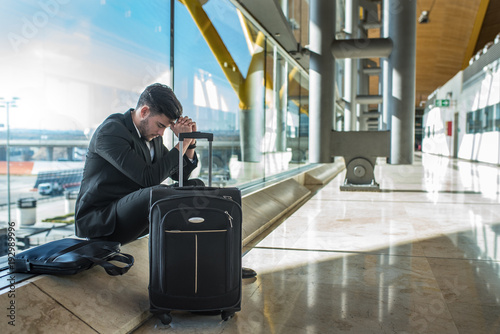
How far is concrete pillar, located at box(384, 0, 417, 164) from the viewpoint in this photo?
23.8 feet

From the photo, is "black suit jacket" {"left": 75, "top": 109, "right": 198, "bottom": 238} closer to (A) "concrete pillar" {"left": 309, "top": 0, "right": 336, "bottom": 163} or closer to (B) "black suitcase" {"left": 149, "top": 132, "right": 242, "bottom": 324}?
(B) "black suitcase" {"left": 149, "top": 132, "right": 242, "bottom": 324}

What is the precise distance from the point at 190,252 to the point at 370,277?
1.47 m

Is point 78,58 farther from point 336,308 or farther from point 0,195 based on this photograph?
point 336,308

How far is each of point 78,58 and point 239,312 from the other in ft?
9.62

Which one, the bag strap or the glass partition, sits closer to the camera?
the bag strap

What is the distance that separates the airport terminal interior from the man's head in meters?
0.80

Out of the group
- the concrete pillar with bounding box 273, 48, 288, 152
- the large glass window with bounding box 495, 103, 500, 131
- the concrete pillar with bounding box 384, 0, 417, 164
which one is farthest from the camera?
the large glass window with bounding box 495, 103, 500, 131

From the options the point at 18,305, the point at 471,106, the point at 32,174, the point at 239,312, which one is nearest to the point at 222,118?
the point at 32,174

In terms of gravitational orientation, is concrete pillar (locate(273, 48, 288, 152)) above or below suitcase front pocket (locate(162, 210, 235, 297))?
above

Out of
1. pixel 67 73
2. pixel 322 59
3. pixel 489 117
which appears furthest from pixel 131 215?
pixel 489 117

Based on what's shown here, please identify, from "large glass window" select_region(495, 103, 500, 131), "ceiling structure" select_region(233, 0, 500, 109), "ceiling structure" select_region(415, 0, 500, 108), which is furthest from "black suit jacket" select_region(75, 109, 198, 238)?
"ceiling structure" select_region(415, 0, 500, 108)

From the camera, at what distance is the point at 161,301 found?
86.0 inches

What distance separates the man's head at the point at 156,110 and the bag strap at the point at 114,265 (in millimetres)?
775

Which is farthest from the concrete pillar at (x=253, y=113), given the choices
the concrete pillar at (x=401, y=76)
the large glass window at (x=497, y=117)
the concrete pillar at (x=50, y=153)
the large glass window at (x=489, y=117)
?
the large glass window at (x=489, y=117)
